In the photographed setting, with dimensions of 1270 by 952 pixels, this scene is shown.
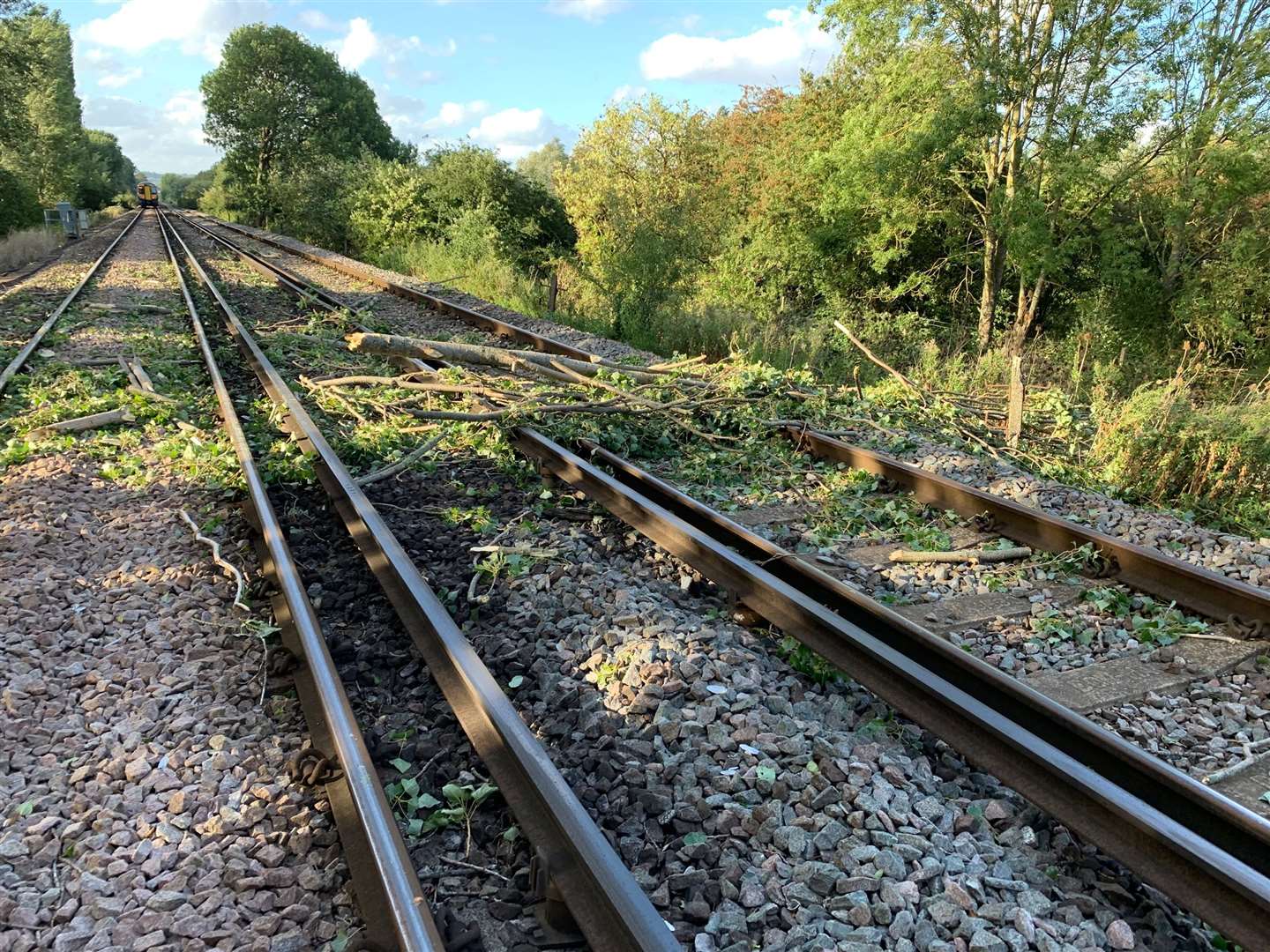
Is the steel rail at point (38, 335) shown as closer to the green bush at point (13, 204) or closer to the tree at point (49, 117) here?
the tree at point (49, 117)

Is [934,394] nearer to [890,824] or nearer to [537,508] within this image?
[537,508]

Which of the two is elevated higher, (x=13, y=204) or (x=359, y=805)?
(x=13, y=204)

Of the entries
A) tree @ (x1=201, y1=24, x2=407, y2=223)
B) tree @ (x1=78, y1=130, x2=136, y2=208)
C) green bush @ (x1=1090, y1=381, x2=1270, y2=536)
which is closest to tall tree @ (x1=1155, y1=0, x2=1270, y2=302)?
green bush @ (x1=1090, y1=381, x2=1270, y2=536)

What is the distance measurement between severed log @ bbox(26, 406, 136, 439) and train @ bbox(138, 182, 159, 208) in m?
75.6

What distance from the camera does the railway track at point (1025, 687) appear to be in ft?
7.99

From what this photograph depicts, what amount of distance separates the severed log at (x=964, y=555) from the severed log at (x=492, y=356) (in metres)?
3.89

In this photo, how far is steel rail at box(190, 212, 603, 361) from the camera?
10703 millimetres

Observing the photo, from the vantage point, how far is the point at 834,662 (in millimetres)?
3533

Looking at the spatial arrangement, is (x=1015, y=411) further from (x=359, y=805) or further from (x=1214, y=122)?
(x=1214, y=122)

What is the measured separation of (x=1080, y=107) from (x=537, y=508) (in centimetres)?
1484

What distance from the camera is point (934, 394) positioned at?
29.0 ft

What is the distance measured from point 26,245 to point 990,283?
1125 inches

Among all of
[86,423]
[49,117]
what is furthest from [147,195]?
[86,423]

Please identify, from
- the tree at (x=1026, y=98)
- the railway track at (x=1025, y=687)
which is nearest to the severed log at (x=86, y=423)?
the railway track at (x=1025, y=687)
